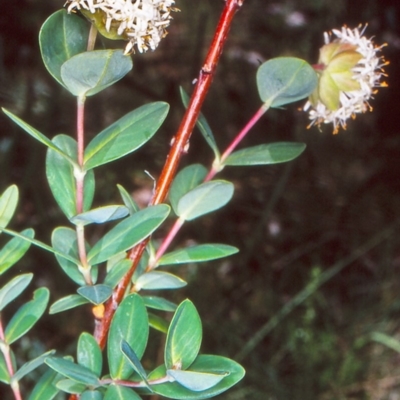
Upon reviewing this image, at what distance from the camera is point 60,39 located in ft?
1.67

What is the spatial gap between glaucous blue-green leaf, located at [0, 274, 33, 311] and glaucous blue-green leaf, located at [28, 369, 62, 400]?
0.28 feet

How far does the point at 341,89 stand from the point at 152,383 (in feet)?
1.19

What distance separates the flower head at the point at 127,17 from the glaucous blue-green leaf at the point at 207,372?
0.80 feet

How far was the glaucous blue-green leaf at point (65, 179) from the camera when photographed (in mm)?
547

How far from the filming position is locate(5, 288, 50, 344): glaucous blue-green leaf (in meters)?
0.59

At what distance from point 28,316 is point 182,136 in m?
0.22

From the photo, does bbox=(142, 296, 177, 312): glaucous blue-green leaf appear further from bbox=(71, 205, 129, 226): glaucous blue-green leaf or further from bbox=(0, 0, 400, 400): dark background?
bbox=(0, 0, 400, 400): dark background

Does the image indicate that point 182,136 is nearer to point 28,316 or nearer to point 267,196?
point 28,316

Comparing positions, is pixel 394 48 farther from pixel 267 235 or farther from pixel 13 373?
pixel 13 373

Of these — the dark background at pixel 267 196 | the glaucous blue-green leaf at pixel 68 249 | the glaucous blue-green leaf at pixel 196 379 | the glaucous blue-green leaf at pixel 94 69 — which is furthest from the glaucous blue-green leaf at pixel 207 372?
the dark background at pixel 267 196

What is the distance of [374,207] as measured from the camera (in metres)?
1.72

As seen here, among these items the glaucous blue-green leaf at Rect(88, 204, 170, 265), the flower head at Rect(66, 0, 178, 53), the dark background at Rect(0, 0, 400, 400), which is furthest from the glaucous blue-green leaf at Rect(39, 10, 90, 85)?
the dark background at Rect(0, 0, 400, 400)

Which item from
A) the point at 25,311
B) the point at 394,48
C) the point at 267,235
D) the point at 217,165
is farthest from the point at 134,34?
Result: the point at 394,48

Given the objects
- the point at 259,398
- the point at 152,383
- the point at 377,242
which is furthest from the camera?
the point at 377,242
